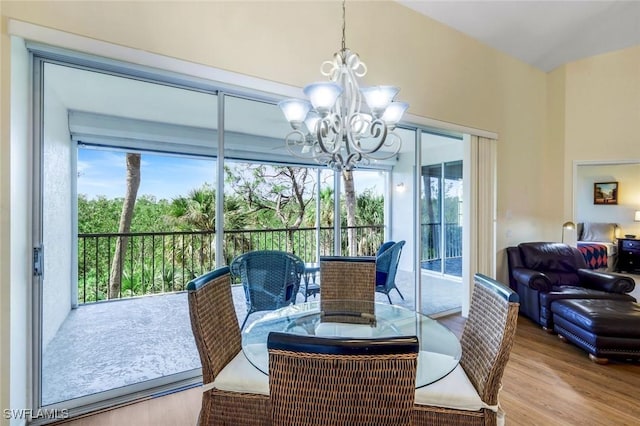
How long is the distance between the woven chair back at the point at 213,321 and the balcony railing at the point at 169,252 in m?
0.94

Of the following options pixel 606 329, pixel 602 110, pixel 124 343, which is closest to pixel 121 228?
pixel 124 343

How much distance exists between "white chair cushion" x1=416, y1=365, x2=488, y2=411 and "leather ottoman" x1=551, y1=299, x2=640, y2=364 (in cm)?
205

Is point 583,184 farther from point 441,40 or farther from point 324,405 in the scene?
point 324,405

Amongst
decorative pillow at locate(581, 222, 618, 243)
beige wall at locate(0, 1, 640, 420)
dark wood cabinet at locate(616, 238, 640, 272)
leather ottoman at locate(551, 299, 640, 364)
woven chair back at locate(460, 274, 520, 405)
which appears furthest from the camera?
decorative pillow at locate(581, 222, 618, 243)

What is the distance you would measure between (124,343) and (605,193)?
952cm

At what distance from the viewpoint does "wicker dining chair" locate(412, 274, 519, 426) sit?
142 cm

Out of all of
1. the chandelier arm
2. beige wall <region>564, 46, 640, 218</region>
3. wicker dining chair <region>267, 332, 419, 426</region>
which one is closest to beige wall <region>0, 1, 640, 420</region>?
beige wall <region>564, 46, 640, 218</region>

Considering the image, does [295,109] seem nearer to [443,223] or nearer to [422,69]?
[422,69]

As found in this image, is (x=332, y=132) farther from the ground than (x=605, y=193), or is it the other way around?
(x=332, y=132)

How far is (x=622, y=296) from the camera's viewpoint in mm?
3309

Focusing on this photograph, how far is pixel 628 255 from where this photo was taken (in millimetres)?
6340

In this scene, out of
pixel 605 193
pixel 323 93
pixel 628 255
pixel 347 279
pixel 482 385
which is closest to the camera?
pixel 482 385

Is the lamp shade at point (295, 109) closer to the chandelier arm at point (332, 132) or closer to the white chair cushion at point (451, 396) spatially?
the chandelier arm at point (332, 132)

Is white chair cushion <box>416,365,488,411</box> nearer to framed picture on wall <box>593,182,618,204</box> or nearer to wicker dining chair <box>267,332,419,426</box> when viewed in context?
wicker dining chair <box>267,332,419,426</box>
